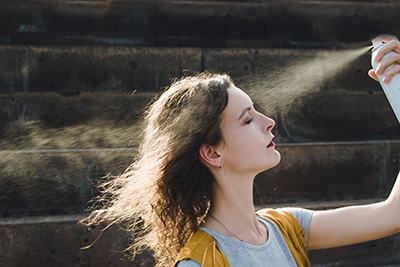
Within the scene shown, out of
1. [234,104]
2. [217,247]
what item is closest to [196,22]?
[234,104]

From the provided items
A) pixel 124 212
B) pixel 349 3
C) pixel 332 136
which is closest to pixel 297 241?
pixel 124 212

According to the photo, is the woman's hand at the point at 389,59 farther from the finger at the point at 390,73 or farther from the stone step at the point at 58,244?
the stone step at the point at 58,244

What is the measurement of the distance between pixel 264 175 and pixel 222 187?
58.0 inches

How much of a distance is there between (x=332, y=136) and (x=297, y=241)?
2341 millimetres

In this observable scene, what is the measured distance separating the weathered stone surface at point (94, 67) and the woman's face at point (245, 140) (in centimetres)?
246

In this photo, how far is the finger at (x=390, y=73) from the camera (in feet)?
4.30

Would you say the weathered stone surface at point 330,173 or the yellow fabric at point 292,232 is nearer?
the yellow fabric at point 292,232

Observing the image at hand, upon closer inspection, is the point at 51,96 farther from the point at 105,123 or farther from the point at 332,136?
the point at 332,136

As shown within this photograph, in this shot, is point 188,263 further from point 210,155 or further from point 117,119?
point 117,119

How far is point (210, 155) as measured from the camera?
4.81ft

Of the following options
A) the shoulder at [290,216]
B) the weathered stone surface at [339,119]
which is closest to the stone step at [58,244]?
the shoulder at [290,216]

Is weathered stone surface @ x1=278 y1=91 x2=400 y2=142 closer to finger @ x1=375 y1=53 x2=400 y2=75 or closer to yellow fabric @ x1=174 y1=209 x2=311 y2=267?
yellow fabric @ x1=174 y1=209 x2=311 y2=267

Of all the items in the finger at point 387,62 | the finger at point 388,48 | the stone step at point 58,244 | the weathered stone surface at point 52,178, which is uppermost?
the finger at point 388,48

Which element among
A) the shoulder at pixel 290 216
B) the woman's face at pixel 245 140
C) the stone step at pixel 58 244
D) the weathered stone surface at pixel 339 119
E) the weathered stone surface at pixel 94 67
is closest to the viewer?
the woman's face at pixel 245 140
